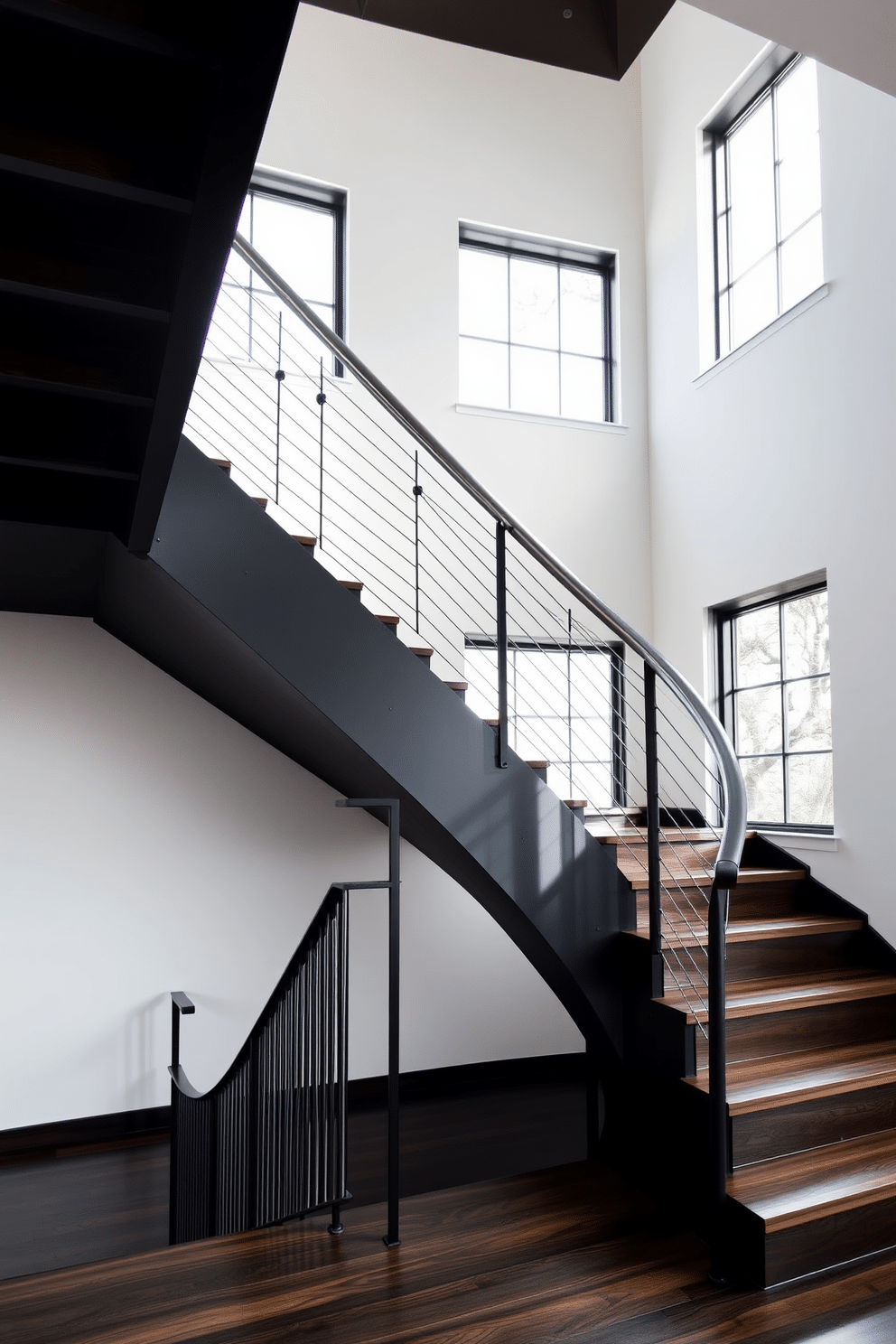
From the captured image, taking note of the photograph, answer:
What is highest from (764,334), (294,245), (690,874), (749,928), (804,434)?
(294,245)

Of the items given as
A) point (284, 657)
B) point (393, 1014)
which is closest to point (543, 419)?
point (284, 657)

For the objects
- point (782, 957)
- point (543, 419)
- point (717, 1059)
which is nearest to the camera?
point (717, 1059)

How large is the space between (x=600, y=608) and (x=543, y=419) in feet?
8.65

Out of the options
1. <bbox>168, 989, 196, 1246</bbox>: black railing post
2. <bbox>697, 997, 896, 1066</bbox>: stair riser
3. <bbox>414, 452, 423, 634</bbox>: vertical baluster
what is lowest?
<bbox>168, 989, 196, 1246</bbox>: black railing post

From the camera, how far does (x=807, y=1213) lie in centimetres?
255

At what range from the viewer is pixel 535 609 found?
5.41 m

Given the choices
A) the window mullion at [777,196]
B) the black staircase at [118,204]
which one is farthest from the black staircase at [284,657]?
the window mullion at [777,196]

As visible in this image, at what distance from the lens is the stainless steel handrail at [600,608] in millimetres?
2732

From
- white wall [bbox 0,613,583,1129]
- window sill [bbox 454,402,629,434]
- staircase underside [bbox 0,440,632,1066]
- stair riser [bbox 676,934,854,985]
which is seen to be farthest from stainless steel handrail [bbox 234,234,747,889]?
window sill [bbox 454,402,629,434]

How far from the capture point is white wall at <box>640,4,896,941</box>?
13.2ft

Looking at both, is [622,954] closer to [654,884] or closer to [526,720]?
[654,884]

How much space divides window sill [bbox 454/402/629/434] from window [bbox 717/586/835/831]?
4.66 feet

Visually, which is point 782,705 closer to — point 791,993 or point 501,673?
point 791,993

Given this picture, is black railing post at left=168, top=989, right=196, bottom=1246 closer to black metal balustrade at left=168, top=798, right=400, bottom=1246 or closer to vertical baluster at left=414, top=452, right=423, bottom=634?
black metal balustrade at left=168, top=798, right=400, bottom=1246
